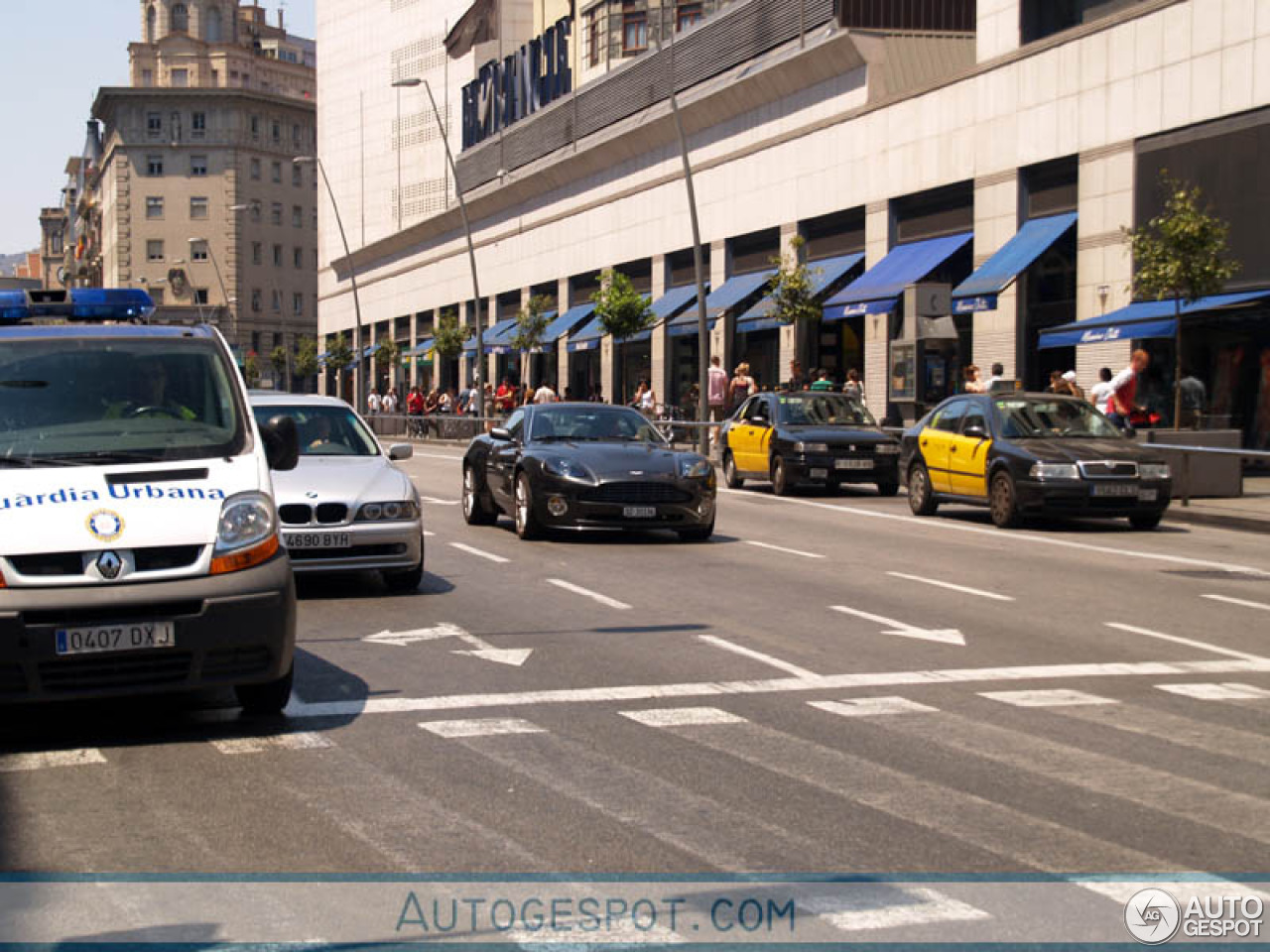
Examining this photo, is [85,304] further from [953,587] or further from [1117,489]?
[1117,489]

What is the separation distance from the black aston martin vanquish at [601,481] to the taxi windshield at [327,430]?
278 cm

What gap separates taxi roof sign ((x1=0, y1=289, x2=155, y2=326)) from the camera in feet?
40.6

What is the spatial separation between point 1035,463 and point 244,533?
1251 cm

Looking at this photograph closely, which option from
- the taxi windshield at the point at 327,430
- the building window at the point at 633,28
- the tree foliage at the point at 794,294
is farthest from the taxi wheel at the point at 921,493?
the building window at the point at 633,28

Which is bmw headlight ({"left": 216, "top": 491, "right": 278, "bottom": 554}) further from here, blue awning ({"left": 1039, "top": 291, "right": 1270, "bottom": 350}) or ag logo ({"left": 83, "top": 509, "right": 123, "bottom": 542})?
blue awning ({"left": 1039, "top": 291, "right": 1270, "bottom": 350})

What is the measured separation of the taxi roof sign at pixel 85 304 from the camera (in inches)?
487

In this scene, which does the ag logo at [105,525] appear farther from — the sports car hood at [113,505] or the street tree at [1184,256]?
the street tree at [1184,256]

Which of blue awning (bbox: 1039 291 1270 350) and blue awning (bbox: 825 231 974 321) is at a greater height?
blue awning (bbox: 825 231 974 321)

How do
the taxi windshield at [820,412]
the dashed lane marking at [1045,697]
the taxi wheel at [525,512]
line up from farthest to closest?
1. the taxi windshield at [820,412]
2. the taxi wheel at [525,512]
3. the dashed lane marking at [1045,697]

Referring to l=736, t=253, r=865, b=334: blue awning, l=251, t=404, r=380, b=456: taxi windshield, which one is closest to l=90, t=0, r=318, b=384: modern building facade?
l=736, t=253, r=865, b=334: blue awning

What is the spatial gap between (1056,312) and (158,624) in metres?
27.9

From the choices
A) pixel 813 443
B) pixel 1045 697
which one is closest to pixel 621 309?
pixel 813 443

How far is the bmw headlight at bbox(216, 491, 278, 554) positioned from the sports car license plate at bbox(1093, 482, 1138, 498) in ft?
40.9

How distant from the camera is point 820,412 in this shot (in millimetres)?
24641
